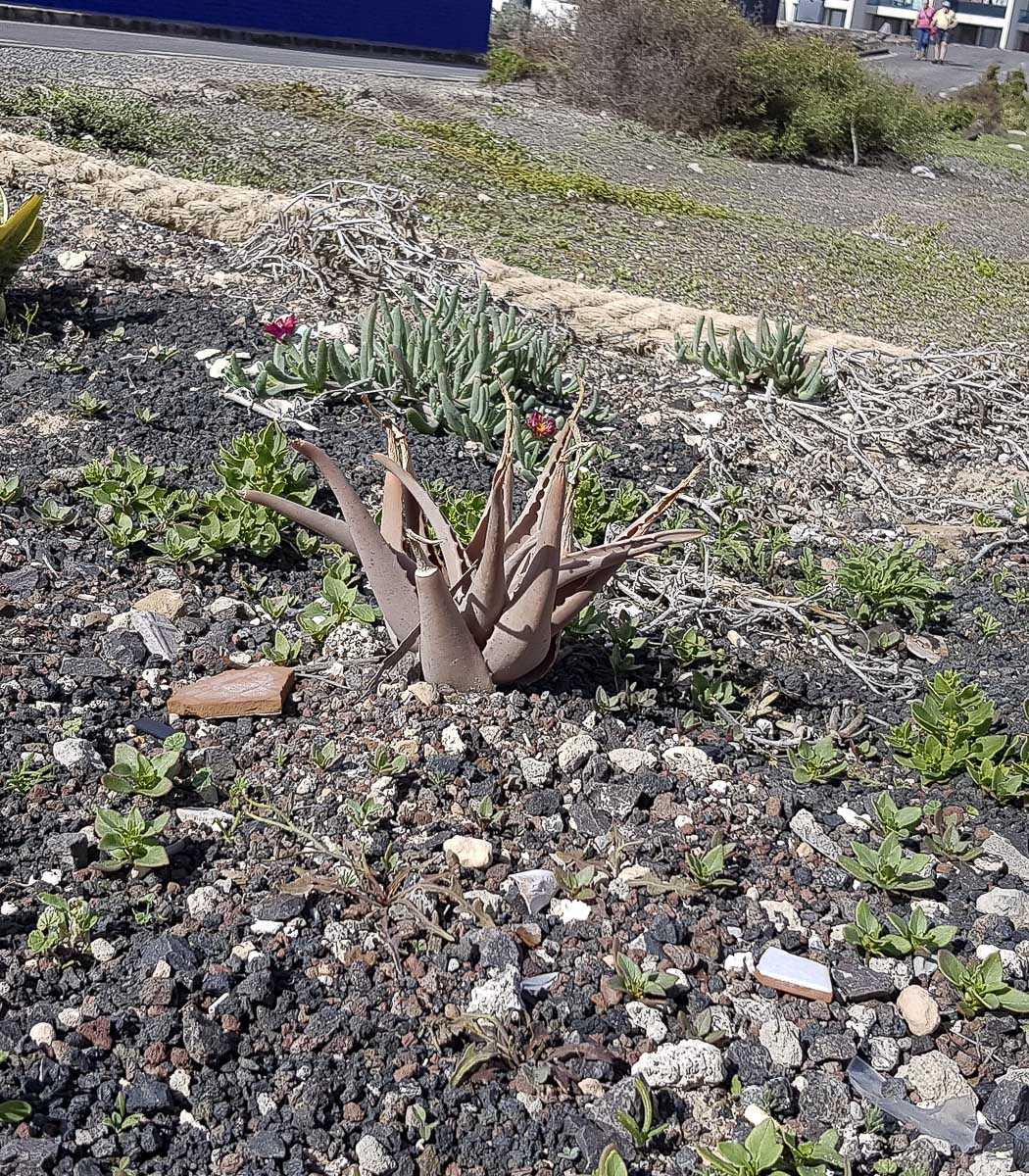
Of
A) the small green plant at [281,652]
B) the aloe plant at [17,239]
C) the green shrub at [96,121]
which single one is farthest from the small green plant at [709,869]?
the green shrub at [96,121]

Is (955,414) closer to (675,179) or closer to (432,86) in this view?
(675,179)

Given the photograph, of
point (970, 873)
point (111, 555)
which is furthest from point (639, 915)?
point (111, 555)

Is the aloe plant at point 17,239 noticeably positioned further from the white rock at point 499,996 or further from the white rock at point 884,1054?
the white rock at point 884,1054

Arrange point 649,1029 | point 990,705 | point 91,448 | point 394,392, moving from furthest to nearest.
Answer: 1. point 394,392
2. point 91,448
3. point 990,705
4. point 649,1029

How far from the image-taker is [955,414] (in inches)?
201

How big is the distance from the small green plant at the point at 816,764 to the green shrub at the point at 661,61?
530 inches

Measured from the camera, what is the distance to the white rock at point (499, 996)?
1936mm

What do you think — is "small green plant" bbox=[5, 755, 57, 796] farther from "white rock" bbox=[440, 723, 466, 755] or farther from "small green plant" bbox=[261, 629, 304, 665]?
"white rock" bbox=[440, 723, 466, 755]

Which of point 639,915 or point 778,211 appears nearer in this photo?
point 639,915

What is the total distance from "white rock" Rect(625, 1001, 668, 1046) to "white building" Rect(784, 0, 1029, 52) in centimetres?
5915

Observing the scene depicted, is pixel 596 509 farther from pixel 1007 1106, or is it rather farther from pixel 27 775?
pixel 1007 1106

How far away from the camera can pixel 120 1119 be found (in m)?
1.71

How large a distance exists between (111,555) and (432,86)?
13465mm

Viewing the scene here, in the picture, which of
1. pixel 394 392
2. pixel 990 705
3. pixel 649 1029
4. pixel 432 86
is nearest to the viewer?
pixel 649 1029
